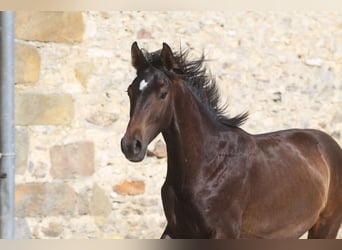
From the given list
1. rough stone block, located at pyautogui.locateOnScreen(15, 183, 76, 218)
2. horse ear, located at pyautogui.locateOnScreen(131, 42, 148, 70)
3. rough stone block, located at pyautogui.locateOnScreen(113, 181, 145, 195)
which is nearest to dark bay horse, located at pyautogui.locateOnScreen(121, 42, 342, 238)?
horse ear, located at pyautogui.locateOnScreen(131, 42, 148, 70)

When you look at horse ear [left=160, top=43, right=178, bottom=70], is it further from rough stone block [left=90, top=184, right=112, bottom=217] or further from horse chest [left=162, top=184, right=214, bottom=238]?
rough stone block [left=90, top=184, right=112, bottom=217]

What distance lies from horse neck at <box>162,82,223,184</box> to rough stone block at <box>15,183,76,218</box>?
144cm

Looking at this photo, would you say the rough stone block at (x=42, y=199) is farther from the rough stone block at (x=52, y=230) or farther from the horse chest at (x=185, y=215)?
the horse chest at (x=185, y=215)

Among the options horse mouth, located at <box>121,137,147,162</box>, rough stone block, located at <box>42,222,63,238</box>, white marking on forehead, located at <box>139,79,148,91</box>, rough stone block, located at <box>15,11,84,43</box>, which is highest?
rough stone block, located at <box>15,11,84,43</box>

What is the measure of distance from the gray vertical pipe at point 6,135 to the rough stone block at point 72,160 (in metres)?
0.88

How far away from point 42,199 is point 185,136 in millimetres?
1639

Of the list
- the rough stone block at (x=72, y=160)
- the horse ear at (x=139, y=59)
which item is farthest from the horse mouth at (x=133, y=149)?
the rough stone block at (x=72, y=160)

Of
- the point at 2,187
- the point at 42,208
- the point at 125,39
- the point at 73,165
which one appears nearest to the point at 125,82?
the point at 125,39

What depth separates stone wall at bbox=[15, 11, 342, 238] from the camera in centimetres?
540

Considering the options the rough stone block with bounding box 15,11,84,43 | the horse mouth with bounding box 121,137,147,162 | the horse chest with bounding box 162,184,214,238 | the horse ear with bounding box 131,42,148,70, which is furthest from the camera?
the rough stone block with bounding box 15,11,84,43

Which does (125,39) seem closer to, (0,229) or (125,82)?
(125,82)

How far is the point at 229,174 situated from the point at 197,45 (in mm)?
1628

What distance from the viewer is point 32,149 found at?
213 inches

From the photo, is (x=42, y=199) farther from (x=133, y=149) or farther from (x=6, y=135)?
(x=133, y=149)
